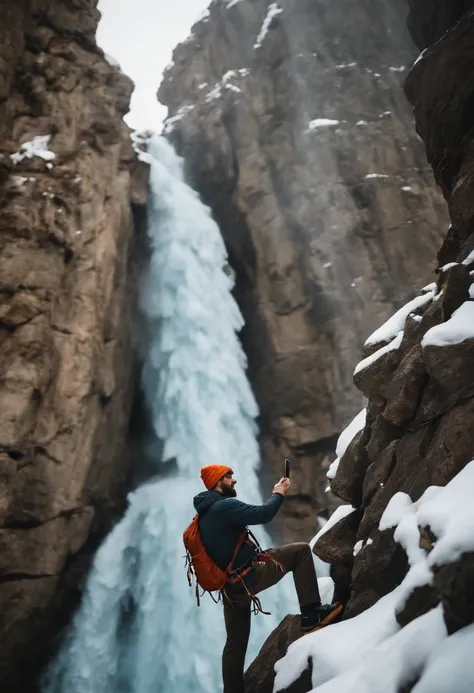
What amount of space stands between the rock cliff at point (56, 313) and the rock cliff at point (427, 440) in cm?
733

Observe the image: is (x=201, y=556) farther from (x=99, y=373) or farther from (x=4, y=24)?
(x=4, y=24)

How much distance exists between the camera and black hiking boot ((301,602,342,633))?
389 centimetres

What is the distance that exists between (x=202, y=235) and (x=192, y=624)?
1262 centimetres

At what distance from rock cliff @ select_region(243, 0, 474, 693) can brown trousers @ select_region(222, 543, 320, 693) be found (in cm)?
40

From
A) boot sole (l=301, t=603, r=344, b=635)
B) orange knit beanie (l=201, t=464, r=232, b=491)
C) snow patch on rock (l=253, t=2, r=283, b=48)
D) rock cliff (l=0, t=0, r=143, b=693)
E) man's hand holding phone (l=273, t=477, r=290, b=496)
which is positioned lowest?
boot sole (l=301, t=603, r=344, b=635)

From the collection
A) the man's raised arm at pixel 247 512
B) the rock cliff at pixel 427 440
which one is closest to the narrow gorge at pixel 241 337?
the rock cliff at pixel 427 440

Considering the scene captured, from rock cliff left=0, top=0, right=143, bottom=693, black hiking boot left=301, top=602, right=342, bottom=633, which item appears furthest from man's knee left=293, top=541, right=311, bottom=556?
rock cliff left=0, top=0, right=143, bottom=693

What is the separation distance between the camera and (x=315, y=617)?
3922mm

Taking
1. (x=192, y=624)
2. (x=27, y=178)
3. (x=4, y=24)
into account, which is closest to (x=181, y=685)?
(x=192, y=624)

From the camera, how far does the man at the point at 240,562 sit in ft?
12.1

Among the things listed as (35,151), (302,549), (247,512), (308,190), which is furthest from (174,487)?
(308,190)

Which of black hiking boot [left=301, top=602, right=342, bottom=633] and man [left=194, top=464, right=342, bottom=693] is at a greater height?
man [left=194, top=464, right=342, bottom=693]

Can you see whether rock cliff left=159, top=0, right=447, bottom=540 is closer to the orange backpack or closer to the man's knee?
the man's knee

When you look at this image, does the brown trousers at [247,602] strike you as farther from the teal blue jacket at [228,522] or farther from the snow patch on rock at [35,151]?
the snow patch on rock at [35,151]
